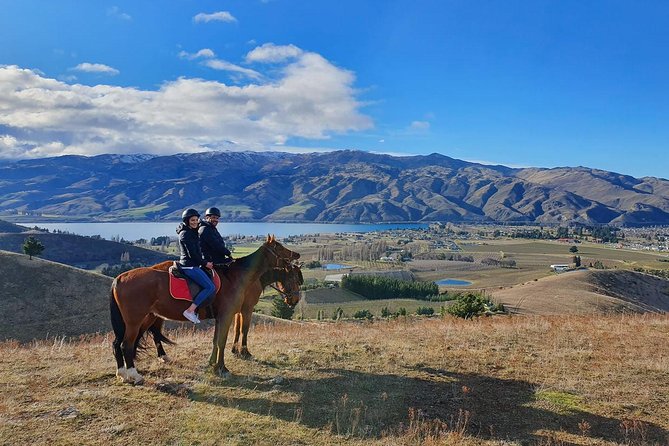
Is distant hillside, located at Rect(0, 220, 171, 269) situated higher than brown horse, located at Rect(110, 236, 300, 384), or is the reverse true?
brown horse, located at Rect(110, 236, 300, 384)

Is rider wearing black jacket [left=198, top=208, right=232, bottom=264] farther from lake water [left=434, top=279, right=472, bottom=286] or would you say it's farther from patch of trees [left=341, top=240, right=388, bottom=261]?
patch of trees [left=341, top=240, right=388, bottom=261]

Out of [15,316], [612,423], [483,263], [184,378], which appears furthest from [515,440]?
[483,263]

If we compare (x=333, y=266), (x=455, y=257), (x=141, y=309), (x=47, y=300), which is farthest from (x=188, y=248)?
(x=455, y=257)

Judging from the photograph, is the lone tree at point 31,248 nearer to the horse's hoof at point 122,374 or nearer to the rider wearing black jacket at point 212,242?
the rider wearing black jacket at point 212,242

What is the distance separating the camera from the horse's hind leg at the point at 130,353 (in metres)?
8.21

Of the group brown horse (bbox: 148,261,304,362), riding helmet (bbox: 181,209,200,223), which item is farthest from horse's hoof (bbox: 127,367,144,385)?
riding helmet (bbox: 181,209,200,223)

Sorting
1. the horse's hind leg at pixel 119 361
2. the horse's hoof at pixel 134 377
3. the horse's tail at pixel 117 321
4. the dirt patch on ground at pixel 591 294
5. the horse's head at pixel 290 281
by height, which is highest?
the horse's head at pixel 290 281

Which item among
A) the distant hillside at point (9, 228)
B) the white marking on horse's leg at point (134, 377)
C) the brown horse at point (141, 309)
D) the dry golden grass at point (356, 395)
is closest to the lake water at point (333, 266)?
the distant hillside at point (9, 228)

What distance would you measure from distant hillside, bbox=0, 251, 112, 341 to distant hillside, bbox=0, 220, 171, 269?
3115 inches

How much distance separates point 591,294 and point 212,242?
77.9 m

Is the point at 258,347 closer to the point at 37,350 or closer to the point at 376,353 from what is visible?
the point at 376,353

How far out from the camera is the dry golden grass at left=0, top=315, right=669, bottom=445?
6516mm

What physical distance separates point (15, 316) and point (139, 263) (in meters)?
90.2

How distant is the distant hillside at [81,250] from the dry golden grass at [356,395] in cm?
13099
